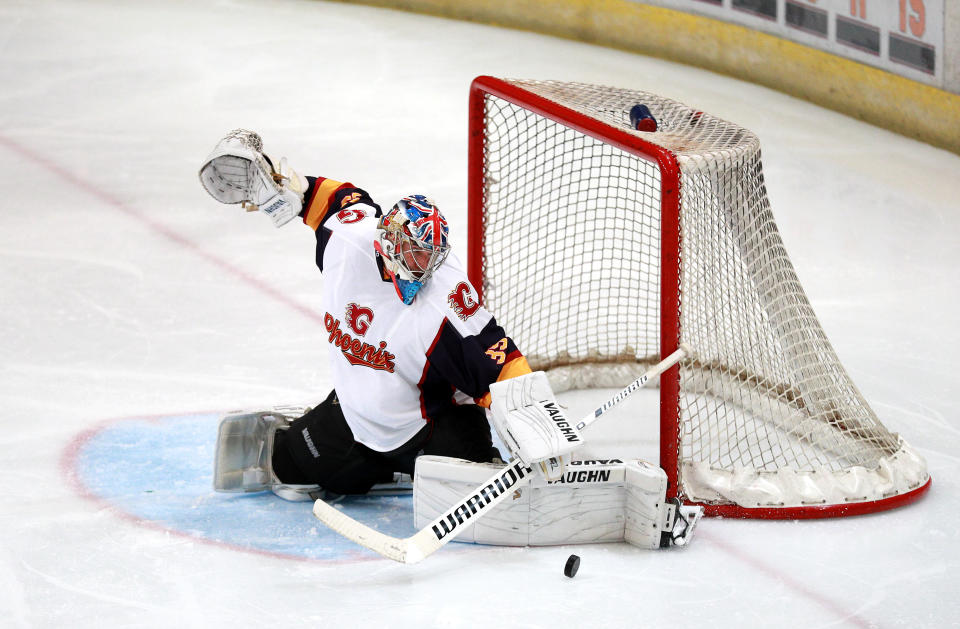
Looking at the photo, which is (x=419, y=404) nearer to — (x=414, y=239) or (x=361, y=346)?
(x=361, y=346)

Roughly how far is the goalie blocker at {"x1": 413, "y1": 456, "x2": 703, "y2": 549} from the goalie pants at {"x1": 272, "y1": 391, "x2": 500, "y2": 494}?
106 mm

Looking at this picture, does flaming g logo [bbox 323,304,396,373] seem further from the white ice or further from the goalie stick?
the white ice

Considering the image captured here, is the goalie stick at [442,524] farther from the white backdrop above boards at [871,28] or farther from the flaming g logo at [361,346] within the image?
the white backdrop above boards at [871,28]

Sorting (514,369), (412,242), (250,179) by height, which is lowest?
(514,369)

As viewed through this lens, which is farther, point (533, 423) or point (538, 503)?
point (538, 503)

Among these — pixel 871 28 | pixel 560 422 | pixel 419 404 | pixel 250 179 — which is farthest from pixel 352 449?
pixel 871 28

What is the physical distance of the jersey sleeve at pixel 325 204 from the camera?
9.95 feet

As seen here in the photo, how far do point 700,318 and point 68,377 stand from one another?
190cm

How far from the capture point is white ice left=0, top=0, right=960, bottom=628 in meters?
2.71

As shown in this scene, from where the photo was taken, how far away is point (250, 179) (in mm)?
2943

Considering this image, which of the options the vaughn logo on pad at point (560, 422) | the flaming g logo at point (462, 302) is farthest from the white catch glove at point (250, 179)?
the vaughn logo on pad at point (560, 422)

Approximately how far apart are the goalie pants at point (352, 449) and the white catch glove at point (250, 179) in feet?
1.60

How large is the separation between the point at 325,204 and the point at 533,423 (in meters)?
0.79

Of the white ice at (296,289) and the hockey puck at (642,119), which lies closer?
the white ice at (296,289)
